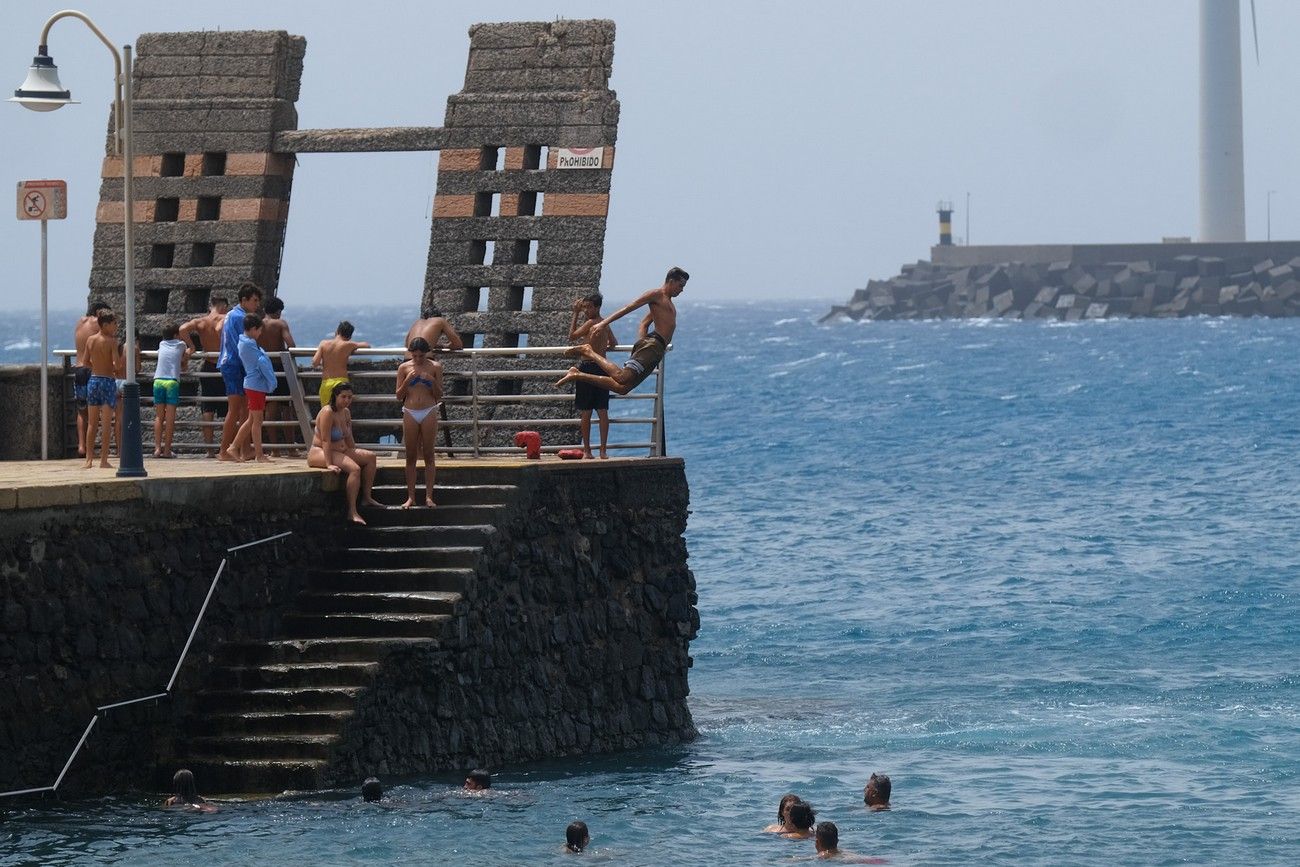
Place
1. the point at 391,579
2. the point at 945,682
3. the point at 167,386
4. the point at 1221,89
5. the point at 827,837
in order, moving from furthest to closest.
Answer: the point at 1221,89 → the point at 945,682 → the point at 167,386 → the point at 391,579 → the point at 827,837

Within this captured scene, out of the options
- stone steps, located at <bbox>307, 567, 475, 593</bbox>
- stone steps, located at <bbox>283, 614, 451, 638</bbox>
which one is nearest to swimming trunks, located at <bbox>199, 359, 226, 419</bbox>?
stone steps, located at <bbox>307, 567, 475, 593</bbox>

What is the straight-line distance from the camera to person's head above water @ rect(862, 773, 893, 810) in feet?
58.0

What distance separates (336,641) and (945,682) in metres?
11.5

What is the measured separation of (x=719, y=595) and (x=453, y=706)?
1774cm

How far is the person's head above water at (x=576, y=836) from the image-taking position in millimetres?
15203

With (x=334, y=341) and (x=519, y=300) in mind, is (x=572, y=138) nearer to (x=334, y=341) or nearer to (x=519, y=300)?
(x=519, y=300)

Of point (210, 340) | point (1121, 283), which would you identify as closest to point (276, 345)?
point (210, 340)

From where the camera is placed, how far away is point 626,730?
1917cm

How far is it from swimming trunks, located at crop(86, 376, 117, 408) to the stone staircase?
8.79 feet

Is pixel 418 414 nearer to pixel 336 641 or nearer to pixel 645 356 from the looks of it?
pixel 336 641

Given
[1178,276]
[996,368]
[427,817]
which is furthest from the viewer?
[1178,276]

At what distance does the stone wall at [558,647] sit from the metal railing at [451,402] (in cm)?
77

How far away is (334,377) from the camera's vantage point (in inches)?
759

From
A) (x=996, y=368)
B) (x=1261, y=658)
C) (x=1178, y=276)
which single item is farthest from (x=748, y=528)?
(x=1178, y=276)
